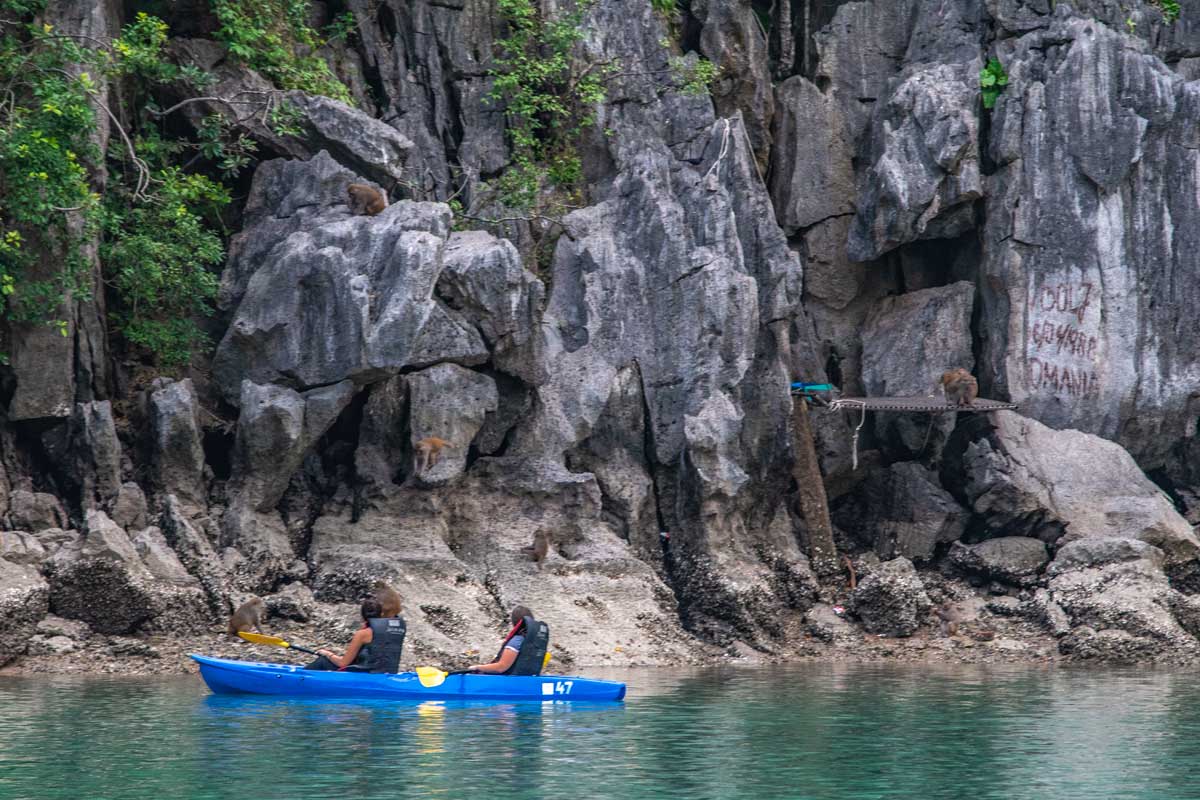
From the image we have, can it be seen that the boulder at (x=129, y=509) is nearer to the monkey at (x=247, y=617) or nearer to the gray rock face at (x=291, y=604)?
the gray rock face at (x=291, y=604)

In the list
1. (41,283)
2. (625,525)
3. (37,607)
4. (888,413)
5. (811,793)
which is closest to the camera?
(811,793)

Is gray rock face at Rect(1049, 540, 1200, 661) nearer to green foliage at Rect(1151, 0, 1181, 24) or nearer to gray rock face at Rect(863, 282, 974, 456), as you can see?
gray rock face at Rect(863, 282, 974, 456)

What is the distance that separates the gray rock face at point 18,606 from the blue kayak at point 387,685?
3279mm

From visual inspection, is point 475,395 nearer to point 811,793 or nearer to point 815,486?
point 815,486

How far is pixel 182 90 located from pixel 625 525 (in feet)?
31.6

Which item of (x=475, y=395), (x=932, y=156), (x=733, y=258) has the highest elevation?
(x=932, y=156)

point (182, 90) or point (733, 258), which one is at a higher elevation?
point (182, 90)

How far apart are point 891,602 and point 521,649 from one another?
8.89 m

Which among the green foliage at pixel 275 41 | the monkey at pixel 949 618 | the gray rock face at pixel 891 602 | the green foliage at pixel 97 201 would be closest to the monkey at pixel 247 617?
the green foliage at pixel 97 201

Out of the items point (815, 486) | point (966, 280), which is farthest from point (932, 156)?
point (815, 486)

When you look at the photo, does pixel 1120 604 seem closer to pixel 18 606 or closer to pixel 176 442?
pixel 176 442

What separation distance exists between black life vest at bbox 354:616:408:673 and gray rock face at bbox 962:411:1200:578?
42.3 feet

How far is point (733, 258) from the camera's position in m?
26.3

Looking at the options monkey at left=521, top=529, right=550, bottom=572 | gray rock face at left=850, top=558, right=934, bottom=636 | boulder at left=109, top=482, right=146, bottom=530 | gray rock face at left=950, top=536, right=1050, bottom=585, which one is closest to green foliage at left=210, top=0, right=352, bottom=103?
boulder at left=109, top=482, right=146, bottom=530
